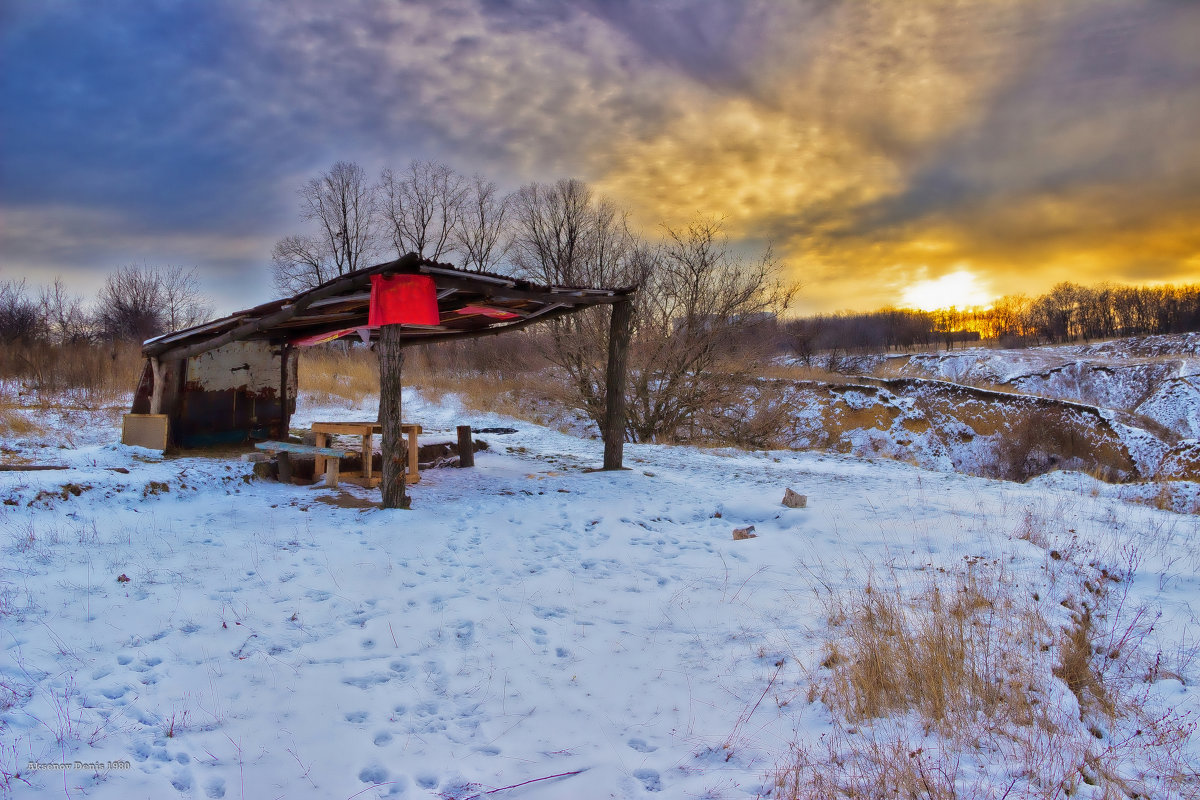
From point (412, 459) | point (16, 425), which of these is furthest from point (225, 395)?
point (412, 459)

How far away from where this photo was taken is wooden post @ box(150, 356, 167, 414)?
9.21m

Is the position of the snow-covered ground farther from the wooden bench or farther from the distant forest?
the distant forest

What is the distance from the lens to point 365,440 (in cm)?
797

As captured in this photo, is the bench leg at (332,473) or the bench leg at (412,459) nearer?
the bench leg at (332,473)

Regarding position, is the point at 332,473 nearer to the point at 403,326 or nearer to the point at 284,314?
the point at 284,314

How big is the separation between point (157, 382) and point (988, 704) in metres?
11.1

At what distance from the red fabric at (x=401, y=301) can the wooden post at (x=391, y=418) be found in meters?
0.22

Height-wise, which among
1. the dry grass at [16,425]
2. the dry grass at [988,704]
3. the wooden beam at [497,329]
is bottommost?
the dry grass at [988,704]

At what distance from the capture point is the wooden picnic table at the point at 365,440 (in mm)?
7773

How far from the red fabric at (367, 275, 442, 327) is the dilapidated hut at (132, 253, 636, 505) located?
0.01 metres

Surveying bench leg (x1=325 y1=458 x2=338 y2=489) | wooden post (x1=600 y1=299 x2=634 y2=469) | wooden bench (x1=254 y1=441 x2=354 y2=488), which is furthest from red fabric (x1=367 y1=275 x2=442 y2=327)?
wooden post (x1=600 y1=299 x2=634 y2=469)

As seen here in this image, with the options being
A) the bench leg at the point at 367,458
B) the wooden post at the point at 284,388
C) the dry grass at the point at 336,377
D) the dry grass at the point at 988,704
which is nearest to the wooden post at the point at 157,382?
the wooden post at the point at 284,388

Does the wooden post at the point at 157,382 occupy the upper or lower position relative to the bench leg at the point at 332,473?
upper

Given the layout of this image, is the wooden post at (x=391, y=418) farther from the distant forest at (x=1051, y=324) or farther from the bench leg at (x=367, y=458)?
the distant forest at (x=1051, y=324)
